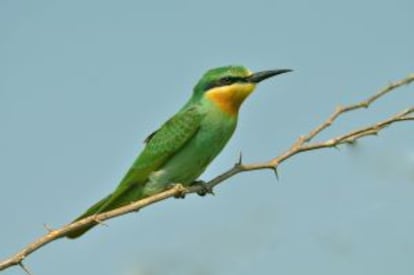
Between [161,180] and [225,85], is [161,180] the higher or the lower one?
the lower one

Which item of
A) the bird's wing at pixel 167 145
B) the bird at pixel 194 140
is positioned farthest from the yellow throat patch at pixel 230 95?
the bird's wing at pixel 167 145

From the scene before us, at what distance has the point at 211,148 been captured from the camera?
5.16 m

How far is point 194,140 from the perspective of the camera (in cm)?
520

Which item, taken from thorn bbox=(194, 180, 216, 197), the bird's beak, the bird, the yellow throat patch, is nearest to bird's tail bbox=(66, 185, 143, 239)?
the bird

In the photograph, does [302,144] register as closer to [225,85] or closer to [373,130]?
[373,130]

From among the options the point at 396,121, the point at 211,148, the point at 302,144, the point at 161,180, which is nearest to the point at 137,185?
the point at 161,180

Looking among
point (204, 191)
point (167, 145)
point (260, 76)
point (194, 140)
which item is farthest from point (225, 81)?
point (204, 191)

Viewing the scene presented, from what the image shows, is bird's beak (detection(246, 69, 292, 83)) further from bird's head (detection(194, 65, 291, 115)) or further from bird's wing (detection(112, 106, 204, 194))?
bird's wing (detection(112, 106, 204, 194))

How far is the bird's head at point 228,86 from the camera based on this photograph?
Answer: 5.00 m

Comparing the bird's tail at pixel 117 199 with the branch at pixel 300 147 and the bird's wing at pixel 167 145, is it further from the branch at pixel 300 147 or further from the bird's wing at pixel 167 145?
the branch at pixel 300 147

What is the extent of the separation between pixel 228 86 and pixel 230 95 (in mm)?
57

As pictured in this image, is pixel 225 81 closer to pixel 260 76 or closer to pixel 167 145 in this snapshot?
pixel 260 76

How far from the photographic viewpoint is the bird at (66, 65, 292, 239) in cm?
509

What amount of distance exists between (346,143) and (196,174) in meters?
2.06
